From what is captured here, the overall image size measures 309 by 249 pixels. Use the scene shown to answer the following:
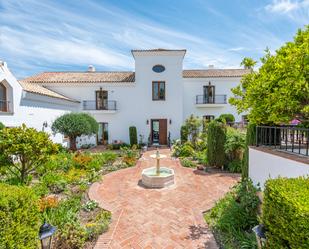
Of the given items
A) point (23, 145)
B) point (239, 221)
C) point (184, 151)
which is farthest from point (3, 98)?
point (239, 221)

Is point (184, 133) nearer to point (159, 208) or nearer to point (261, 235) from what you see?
point (159, 208)

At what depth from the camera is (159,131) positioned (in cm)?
1931

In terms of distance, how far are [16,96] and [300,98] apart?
47.5 ft

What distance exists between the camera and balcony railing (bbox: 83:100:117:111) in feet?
62.8

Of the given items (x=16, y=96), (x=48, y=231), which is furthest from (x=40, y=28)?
(x=48, y=231)

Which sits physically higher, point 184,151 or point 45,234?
point 45,234

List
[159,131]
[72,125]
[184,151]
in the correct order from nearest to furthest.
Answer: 1. [184,151]
2. [72,125]
3. [159,131]

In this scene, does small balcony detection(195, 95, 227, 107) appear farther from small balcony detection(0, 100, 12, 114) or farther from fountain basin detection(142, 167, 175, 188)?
small balcony detection(0, 100, 12, 114)

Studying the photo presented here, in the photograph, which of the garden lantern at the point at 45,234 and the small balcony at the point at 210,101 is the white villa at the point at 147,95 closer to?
the small balcony at the point at 210,101

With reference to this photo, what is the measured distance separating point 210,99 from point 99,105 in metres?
12.1

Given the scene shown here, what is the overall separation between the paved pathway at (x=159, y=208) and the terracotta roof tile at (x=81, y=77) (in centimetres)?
1237

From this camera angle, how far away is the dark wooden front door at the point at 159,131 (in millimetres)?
19094

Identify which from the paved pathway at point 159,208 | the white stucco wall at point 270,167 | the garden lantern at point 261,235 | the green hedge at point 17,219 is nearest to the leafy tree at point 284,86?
Result: the white stucco wall at point 270,167

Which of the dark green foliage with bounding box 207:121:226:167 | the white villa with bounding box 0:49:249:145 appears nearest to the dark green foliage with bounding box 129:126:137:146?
the white villa with bounding box 0:49:249:145
